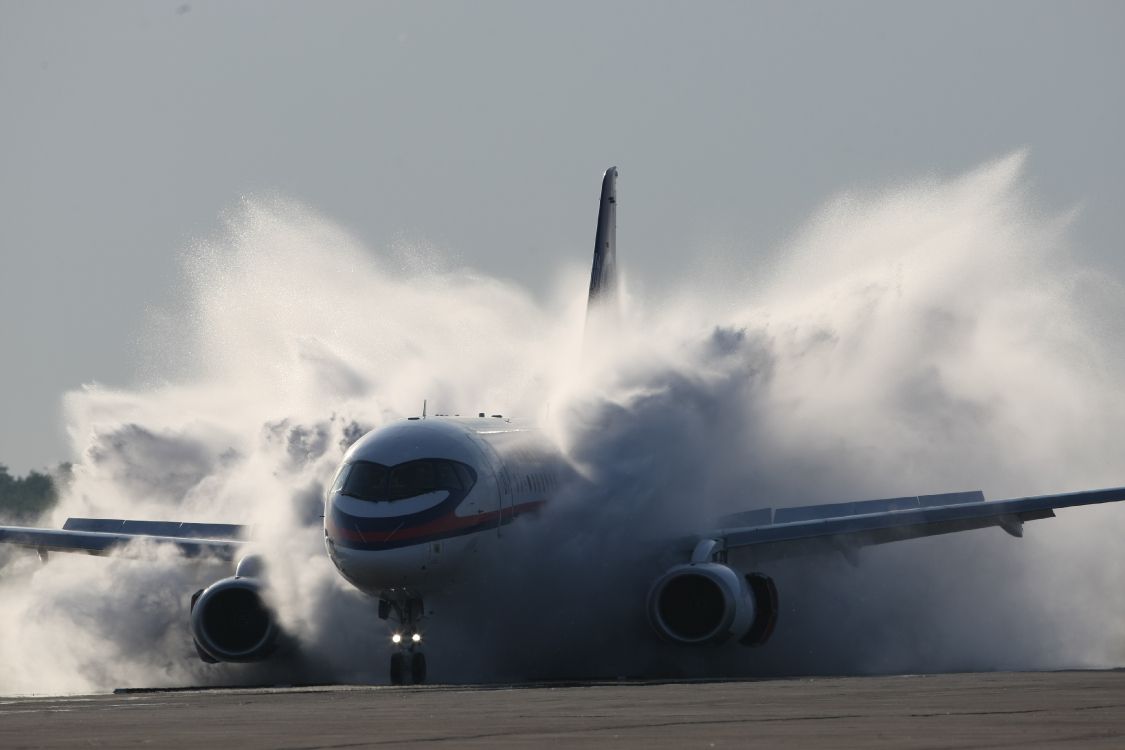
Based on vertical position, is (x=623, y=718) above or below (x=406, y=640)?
below

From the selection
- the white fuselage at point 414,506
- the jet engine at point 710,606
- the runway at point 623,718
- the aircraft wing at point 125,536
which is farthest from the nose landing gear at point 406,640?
the aircraft wing at point 125,536

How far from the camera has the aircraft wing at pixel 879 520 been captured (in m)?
33.7

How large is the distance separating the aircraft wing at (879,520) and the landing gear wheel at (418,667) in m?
7.95

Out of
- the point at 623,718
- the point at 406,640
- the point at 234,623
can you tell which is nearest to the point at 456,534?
the point at 406,640

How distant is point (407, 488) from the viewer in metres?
29.1

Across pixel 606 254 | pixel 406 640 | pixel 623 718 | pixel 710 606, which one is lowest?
pixel 623 718

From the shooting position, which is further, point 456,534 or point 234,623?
point 234,623

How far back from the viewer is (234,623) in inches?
1282

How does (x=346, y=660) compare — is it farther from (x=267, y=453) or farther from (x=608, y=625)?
(x=267, y=453)

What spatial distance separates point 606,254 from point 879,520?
1515cm

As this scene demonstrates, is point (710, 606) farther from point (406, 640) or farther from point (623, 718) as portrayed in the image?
point (623, 718)

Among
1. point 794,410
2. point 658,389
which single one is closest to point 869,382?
point 794,410

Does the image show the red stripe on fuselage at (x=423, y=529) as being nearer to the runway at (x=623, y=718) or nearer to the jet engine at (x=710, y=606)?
the jet engine at (x=710, y=606)

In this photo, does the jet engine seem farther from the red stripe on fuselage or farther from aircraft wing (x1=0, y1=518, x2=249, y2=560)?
aircraft wing (x1=0, y1=518, x2=249, y2=560)
